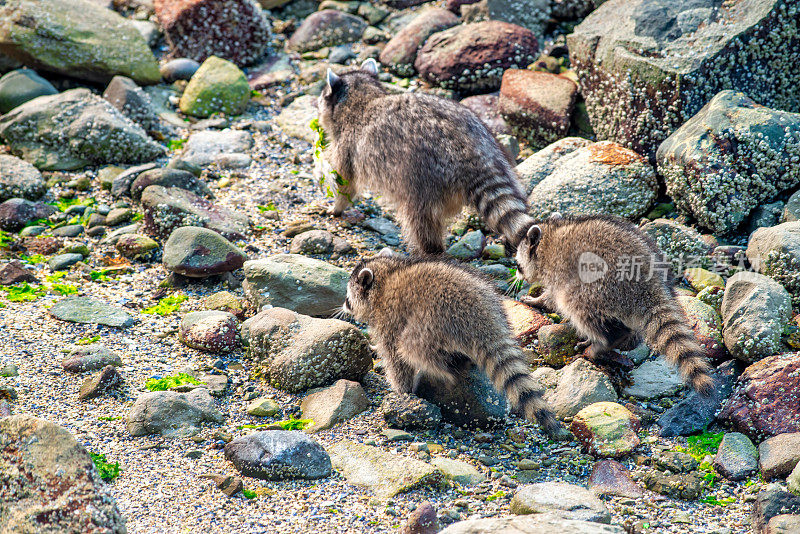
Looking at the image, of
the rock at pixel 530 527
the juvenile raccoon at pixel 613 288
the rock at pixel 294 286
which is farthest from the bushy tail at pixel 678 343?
the rock at pixel 294 286

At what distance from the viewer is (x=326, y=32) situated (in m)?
10.0

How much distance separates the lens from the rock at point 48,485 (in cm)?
354

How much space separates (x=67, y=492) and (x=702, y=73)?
606 cm

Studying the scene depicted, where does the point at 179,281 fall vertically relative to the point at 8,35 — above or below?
below

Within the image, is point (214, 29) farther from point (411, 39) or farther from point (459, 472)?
point (459, 472)

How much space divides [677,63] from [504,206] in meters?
2.28

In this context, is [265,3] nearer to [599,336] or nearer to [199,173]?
[199,173]

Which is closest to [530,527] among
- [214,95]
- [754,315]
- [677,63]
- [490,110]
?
[754,315]

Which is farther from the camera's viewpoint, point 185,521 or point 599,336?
point 599,336

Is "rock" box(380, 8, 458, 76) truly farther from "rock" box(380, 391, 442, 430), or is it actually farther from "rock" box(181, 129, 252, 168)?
"rock" box(380, 391, 442, 430)

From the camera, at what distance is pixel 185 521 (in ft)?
13.4

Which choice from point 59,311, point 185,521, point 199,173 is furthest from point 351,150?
point 185,521

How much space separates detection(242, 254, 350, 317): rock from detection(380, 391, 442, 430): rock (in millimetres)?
1289

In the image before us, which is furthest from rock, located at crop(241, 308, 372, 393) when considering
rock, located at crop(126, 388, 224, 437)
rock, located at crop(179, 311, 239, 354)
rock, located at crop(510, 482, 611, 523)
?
rock, located at crop(510, 482, 611, 523)
